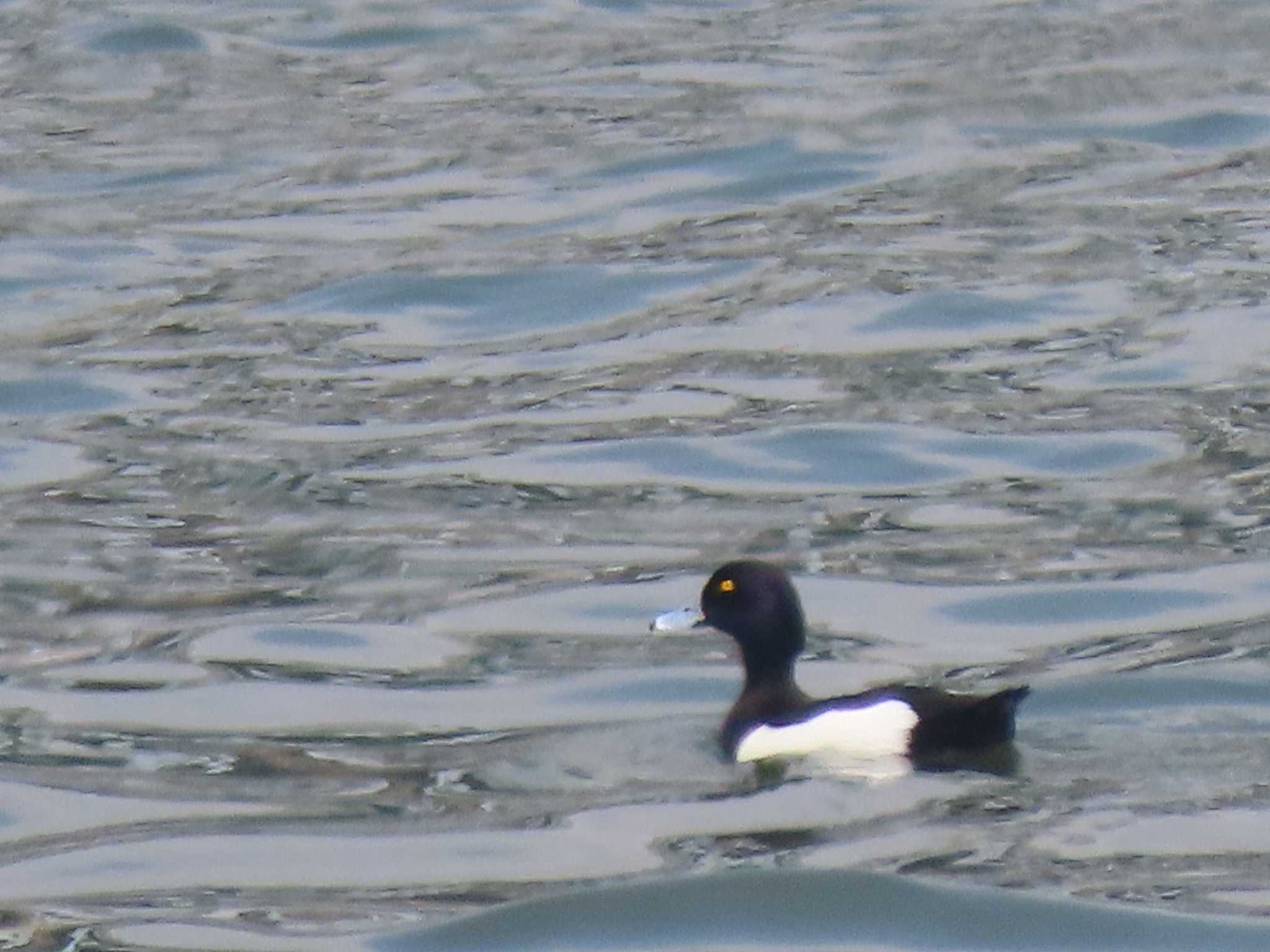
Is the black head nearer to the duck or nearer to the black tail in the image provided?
the duck

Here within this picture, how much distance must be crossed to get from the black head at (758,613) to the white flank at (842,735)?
0.33 metres

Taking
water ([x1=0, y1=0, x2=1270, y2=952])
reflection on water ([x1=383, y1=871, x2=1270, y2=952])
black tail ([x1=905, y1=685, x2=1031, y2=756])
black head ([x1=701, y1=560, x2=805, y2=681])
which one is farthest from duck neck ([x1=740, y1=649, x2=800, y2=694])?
reflection on water ([x1=383, y1=871, x2=1270, y2=952])

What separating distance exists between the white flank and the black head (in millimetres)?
334

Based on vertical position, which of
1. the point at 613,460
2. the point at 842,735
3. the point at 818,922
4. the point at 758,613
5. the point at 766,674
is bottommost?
the point at 818,922

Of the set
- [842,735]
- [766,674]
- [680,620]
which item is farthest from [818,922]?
[680,620]

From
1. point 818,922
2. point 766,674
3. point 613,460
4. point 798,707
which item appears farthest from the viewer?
point 613,460

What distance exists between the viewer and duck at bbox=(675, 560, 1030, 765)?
25.8 feet

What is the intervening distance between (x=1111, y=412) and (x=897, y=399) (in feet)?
2.88

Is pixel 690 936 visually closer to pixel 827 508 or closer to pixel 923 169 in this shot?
pixel 827 508

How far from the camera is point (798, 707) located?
8.38 m

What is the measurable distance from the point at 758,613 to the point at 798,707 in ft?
1.21

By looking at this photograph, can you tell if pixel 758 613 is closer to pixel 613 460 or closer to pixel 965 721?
pixel 965 721

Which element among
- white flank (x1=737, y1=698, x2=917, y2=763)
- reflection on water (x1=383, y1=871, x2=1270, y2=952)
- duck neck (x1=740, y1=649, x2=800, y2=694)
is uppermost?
duck neck (x1=740, y1=649, x2=800, y2=694)

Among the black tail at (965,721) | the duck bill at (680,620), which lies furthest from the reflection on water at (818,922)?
the duck bill at (680,620)
